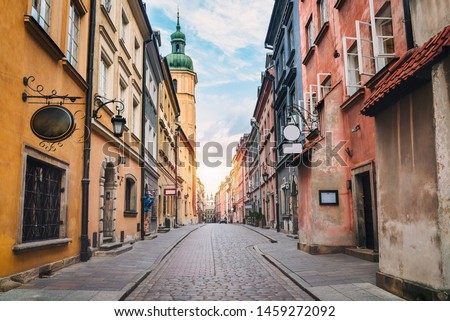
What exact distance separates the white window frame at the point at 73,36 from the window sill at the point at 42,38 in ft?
4.62

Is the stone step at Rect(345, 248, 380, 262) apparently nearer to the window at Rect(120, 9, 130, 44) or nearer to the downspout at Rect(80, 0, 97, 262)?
the downspout at Rect(80, 0, 97, 262)

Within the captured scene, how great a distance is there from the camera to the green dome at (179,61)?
5688cm

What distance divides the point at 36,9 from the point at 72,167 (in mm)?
3846

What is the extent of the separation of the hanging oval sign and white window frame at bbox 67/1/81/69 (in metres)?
3.56

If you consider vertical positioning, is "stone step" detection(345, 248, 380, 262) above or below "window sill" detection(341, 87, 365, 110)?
below

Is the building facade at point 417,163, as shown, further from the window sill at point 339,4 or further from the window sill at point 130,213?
the window sill at point 130,213

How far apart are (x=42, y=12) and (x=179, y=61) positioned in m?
49.2

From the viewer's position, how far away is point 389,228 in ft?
22.1

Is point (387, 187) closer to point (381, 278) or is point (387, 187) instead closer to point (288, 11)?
point (381, 278)

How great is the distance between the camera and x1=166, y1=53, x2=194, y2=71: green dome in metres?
56.9

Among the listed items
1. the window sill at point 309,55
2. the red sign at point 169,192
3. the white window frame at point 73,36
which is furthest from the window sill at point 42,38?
the red sign at point 169,192

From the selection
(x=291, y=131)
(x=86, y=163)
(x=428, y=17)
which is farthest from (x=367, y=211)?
(x=86, y=163)

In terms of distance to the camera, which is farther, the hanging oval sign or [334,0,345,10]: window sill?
[334,0,345,10]: window sill

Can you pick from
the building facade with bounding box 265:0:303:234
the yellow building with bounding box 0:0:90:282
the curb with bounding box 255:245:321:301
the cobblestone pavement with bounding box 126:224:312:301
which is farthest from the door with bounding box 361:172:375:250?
the yellow building with bounding box 0:0:90:282
